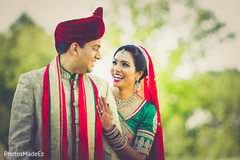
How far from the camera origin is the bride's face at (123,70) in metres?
2.59

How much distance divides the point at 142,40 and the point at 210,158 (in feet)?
20.3

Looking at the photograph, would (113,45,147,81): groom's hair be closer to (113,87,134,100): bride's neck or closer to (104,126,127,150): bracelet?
(113,87,134,100): bride's neck

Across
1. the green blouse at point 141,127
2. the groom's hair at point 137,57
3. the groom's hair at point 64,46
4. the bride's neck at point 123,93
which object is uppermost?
the groom's hair at point 137,57

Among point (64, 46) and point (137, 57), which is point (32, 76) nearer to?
point (64, 46)

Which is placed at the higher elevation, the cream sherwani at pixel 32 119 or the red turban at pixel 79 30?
the red turban at pixel 79 30

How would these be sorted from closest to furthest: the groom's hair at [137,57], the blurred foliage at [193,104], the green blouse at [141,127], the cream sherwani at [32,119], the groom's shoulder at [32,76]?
the cream sherwani at [32,119] < the groom's shoulder at [32,76] < the green blouse at [141,127] < the groom's hair at [137,57] < the blurred foliage at [193,104]

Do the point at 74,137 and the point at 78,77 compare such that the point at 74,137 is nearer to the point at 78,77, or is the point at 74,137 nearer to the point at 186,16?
the point at 78,77

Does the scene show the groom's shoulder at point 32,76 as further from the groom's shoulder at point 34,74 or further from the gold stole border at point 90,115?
the gold stole border at point 90,115

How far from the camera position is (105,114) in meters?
2.11

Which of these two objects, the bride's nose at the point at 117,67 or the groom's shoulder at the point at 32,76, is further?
the bride's nose at the point at 117,67

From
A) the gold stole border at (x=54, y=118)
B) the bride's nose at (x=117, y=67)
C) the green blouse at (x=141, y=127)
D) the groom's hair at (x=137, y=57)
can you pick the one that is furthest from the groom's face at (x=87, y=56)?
the green blouse at (x=141, y=127)

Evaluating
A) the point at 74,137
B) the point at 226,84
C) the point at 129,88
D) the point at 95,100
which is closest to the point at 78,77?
the point at 95,100

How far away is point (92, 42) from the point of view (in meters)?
2.06

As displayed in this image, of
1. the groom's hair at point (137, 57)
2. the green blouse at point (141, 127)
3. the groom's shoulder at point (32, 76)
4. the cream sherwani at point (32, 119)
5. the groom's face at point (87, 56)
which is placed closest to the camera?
the cream sherwani at point (32, 119)
